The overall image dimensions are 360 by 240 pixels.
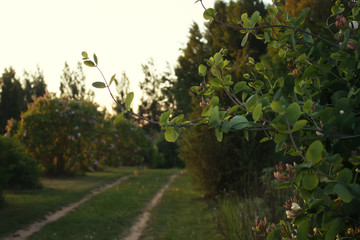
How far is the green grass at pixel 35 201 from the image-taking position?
729 centimetres

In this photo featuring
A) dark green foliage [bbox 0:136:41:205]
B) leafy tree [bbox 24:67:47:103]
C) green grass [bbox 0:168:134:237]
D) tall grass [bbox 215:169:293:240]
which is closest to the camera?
tall grass [bbox 215:169:293:240]

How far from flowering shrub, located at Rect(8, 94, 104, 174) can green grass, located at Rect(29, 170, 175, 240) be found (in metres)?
4.31

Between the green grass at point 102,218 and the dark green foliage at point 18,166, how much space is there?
7.34 ft

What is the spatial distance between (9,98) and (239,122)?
649 inches

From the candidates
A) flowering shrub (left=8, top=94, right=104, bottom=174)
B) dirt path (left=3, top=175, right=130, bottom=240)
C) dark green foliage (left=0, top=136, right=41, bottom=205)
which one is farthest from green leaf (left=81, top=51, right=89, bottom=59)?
flowering shrub (left=8, top=94, right=104, bottom=174)

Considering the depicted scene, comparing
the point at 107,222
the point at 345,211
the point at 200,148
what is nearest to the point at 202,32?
the point at 200,148

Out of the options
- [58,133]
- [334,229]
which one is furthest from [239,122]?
[58,133]

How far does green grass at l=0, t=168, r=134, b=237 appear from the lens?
729 cm

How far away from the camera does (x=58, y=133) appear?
1512cm

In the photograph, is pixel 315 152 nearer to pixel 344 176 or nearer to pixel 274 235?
pixel 344 176

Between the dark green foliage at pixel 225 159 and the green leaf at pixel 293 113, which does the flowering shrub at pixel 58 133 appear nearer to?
the dark green foliage at pixel 225 159

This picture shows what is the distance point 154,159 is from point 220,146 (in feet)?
54.1

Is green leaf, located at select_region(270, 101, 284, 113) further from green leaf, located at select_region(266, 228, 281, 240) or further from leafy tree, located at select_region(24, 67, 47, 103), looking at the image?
leafy tree, located at select_region(24, 67, 47, 103)

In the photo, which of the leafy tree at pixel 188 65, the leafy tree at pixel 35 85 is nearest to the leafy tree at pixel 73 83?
the leafy tree at pixel 35 85
